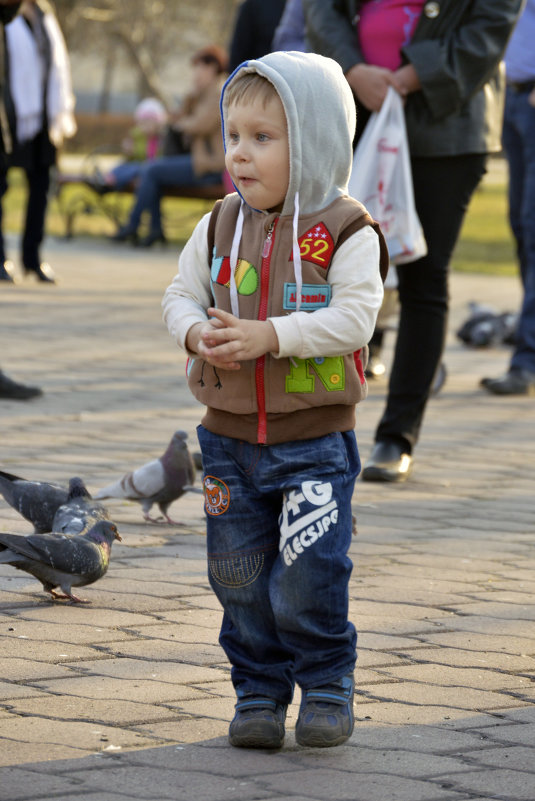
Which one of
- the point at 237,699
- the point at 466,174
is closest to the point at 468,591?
the point at 237,699

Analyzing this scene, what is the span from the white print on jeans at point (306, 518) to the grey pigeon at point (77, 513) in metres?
1.08

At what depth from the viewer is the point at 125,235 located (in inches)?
574

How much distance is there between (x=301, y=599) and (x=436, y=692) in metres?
0.54

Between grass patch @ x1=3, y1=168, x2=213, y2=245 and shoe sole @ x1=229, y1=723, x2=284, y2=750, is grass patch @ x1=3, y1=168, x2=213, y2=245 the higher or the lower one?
the lower one

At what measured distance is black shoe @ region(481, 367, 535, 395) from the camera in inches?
282

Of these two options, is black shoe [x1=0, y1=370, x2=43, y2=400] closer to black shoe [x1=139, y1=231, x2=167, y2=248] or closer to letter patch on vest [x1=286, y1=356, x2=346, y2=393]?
letter patch on vest [x1=286, y1=356, x2=346, y2=393]

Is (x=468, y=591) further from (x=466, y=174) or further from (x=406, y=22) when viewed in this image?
(x=406, y=22)

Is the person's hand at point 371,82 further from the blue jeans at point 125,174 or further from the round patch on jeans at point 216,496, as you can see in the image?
the blue jeans at point 125,174

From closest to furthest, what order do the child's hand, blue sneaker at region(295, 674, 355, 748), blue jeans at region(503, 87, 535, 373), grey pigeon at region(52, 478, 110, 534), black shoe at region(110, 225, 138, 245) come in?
the child's hand < blue sneaker at region(295, 674, 355, 748) < grey pigeon at region(52, 478, 110, 534) < blue jeans at region(503, 87, 535, 373) < black shoe at region(110, 225, 138, 245)

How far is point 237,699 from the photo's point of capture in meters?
2.79

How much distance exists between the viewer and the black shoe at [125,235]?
47.7ft

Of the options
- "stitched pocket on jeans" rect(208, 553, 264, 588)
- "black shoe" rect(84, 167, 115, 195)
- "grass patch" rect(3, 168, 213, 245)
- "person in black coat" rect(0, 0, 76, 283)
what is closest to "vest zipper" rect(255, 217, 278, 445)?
"stitched pocket on jeans" rect(208, 553, 264, 588)

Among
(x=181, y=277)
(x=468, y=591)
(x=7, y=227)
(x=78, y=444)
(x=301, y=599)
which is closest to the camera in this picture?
(x=301, y=599)

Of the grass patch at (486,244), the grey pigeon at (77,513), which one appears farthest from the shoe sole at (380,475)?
the grass patch at (486,244)
